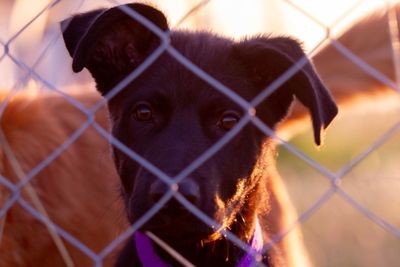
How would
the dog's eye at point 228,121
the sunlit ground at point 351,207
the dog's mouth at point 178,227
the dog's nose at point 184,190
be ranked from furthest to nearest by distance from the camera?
the sunlit ground at point 351,207
the dog's eye at point 228,121
the dog's mouth at point 178,227
the dog's nose at point 184,190

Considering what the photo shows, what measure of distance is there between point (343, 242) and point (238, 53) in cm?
276

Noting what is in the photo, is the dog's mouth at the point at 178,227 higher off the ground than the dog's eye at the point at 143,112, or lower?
lower

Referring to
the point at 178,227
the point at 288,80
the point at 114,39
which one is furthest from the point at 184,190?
the point at 114,39

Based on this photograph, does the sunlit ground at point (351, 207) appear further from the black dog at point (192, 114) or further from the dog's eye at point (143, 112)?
the dog's eye at point (143, 112)

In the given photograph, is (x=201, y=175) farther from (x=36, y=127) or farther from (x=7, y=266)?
(x=36, y=127)

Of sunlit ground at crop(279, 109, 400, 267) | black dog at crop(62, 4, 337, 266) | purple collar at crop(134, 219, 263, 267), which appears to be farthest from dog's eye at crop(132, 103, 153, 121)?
sunlit ground at crop(279, 109, 400, 267)

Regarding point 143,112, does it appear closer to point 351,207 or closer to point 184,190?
point 184,190

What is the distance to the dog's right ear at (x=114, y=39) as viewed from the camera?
276 cm

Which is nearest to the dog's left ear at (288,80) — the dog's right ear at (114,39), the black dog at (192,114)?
the black dog at (192,114)

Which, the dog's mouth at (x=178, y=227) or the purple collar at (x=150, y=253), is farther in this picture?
the purple collar at (x=150, y=253)

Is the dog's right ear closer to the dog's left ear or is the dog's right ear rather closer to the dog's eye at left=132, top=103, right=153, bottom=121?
the dog's eye at left=132, top=103, right=153, bottom=121

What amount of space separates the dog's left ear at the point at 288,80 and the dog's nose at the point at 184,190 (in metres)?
0.44

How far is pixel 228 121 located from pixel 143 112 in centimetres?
33

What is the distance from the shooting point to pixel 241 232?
10.3ft
